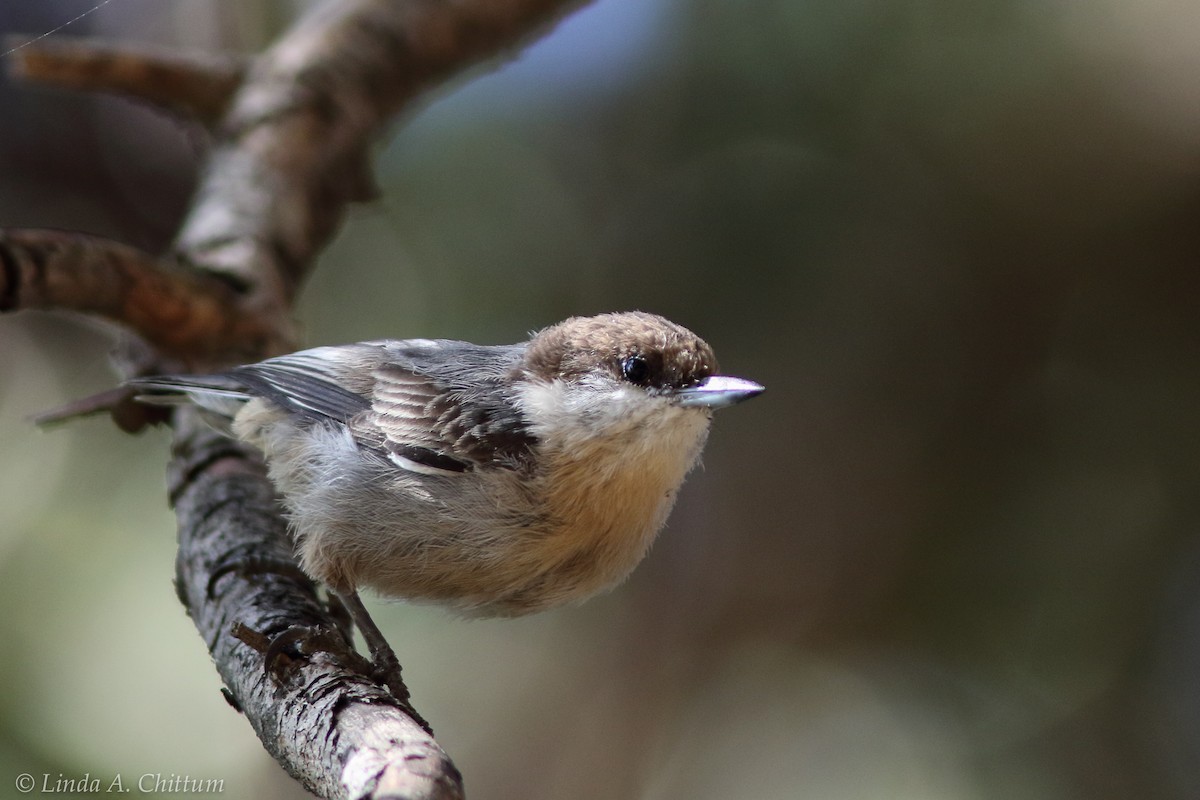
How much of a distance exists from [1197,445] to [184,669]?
3.82 meters

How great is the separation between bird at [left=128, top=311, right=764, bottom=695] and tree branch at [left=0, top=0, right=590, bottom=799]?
0.21 metres

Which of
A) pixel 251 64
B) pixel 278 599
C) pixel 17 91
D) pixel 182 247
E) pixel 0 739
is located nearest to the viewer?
pixel 278 599

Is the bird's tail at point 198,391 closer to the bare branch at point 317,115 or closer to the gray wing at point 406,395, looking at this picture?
the gray wing at point 406,395

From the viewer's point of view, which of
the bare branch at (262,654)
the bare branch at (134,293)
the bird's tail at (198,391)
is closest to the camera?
the bare branch at (262,654)

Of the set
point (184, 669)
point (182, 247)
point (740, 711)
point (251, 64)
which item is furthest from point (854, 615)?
point (251, 64)

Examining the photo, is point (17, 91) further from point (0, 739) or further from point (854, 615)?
point (854, 615)

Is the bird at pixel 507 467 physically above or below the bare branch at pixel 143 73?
below

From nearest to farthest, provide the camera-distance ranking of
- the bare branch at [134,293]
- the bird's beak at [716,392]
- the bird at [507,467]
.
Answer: the bird's beak at [716,392], the bird at [507,467], the bare branch at [134,293]

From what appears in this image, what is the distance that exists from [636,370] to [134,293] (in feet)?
5.40

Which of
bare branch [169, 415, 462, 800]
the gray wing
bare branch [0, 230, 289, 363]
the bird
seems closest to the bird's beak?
the bird

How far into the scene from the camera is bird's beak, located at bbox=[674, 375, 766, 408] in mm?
2367

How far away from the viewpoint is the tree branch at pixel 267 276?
2.03 meters

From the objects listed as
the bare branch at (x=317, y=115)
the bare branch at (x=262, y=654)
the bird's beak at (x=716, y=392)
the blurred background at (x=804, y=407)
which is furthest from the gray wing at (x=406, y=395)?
the blurred background at (x=804, y=407)

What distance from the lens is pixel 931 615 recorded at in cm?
388
